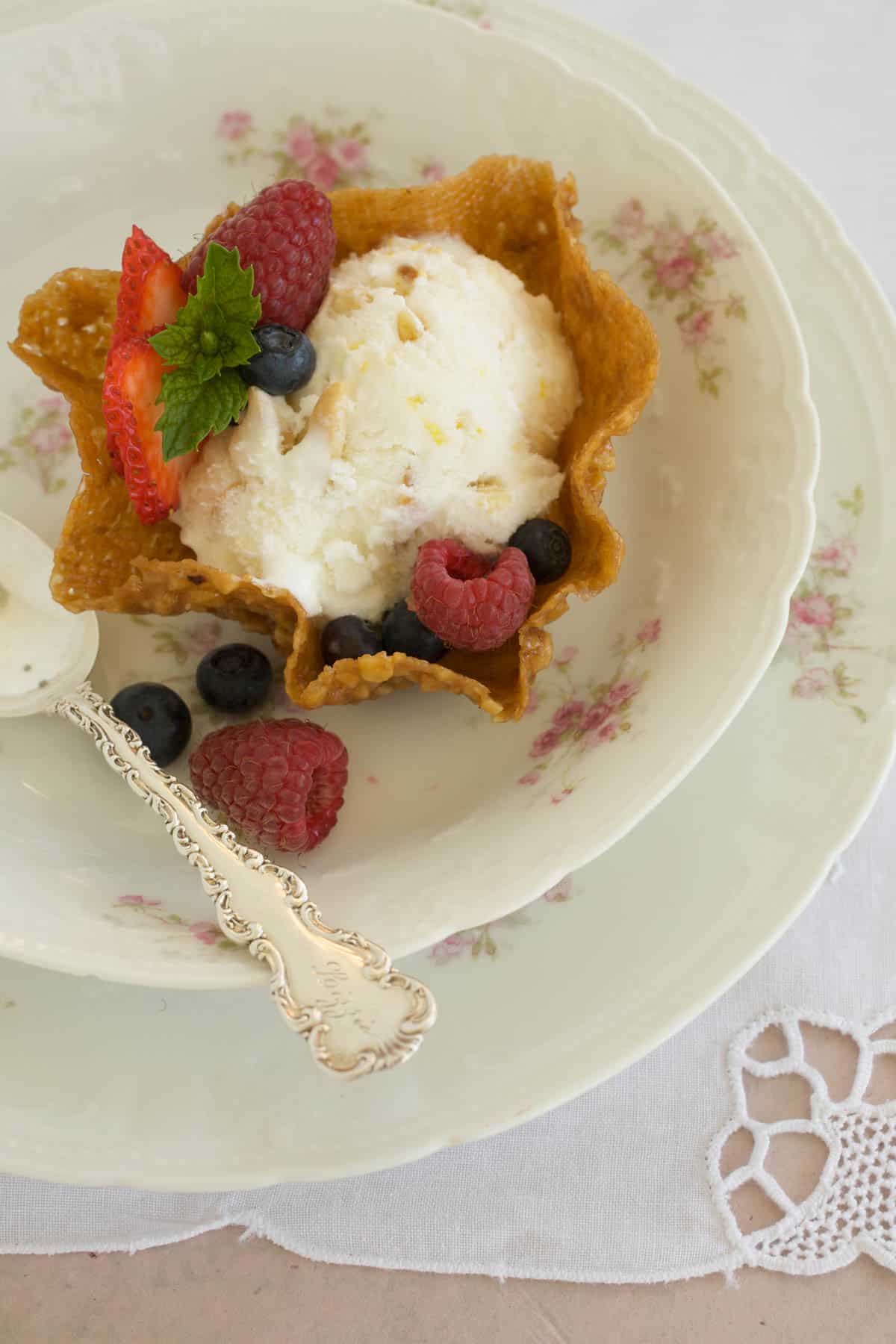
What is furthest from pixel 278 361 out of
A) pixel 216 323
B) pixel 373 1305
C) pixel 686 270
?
pixel 373 1305

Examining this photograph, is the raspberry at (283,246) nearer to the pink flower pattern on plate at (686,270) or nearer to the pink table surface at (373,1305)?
the pink flower pattern on plate at (686,270)

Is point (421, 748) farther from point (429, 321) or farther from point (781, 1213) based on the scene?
point (781, 1213)

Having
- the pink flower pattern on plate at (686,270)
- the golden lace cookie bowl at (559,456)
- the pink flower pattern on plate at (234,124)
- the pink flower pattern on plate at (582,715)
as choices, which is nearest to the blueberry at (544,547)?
the golden lace cookie bowl at (559,456)

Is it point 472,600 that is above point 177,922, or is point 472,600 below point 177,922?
above

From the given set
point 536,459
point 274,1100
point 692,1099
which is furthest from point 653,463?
point 274,1100

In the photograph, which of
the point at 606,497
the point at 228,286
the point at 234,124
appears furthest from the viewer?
the point at 234,124

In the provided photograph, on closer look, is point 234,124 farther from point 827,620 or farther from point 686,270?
point 827,620
